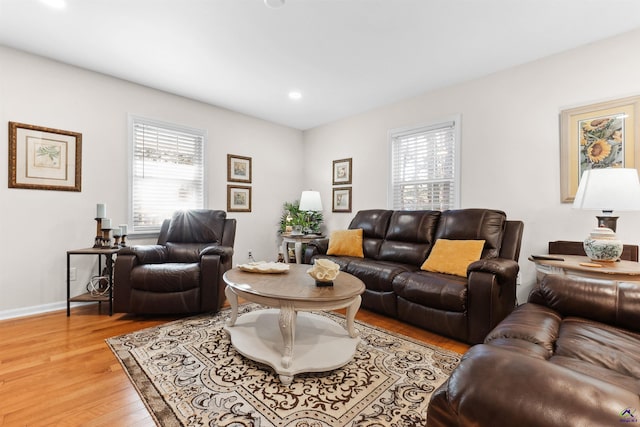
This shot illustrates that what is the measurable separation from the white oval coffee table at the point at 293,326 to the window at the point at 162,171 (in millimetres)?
1941

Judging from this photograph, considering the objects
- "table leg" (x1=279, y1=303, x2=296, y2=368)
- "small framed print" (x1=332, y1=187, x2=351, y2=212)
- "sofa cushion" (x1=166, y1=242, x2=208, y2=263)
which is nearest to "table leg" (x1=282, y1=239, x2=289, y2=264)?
"small framed print" (x1=332, y1=187, x2=351, y2=212)

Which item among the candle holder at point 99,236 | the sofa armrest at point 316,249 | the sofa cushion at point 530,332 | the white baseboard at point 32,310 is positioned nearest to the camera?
the sofa cushion at point 530,332

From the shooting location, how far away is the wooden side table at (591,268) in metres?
1.88

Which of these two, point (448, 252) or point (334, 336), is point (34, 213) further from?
point (448, 252)

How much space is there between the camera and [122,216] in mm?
3465

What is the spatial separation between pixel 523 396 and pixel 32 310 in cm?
403

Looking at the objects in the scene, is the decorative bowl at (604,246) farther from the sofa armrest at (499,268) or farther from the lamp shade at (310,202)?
Answer: the lamp shade at (310,202)

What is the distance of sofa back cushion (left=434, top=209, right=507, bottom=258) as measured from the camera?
282 centimetres

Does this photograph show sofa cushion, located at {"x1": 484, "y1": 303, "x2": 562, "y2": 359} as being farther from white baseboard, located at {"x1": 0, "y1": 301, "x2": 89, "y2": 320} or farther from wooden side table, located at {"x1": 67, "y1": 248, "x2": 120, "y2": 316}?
white baseboard, located at {"x1": 0, "y1": 301, "x2": 89, "y2": 320}

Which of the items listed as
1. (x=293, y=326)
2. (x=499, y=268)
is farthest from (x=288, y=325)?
(x=499, y=268)

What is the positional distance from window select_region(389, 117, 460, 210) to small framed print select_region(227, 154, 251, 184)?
2.20 metres

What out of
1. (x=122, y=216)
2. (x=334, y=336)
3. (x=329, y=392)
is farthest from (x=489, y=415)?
(x=122, y=216)

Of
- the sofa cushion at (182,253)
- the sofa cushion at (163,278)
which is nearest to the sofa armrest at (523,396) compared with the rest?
the sofa cushion at (163,278)

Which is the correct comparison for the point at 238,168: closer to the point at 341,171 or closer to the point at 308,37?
the point at 341,171
